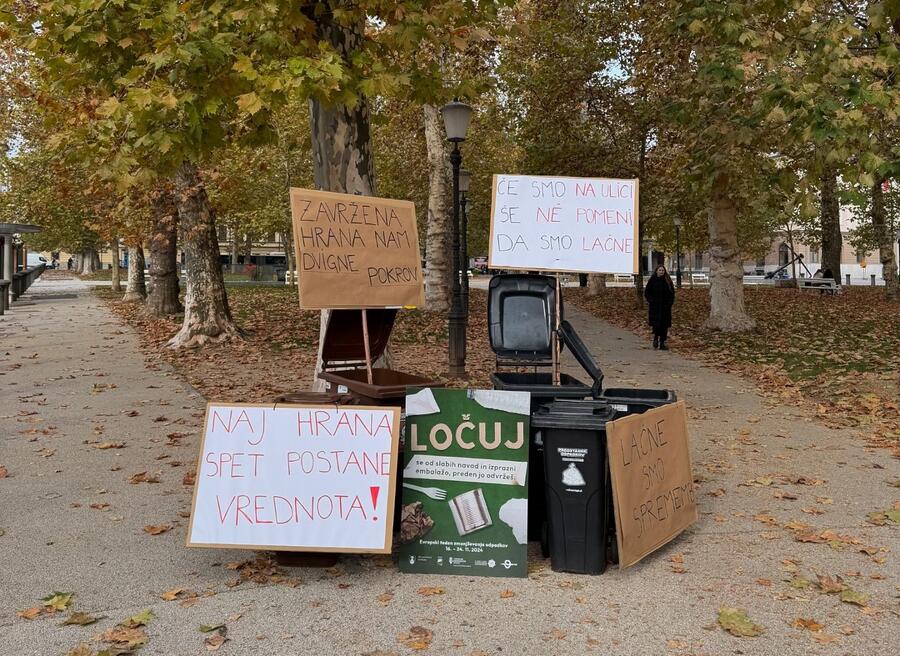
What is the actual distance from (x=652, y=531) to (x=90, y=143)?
653cm

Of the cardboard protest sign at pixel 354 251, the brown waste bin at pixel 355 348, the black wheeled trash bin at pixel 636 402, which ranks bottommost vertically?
the black wheeled trash bin at pixel 636 402

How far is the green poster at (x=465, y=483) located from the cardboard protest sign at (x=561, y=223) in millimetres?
1711

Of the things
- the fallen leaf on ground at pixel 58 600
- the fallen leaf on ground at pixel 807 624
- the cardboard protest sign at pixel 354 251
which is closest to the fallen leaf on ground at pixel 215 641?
the fallen leaf on ground at pixel 58 600

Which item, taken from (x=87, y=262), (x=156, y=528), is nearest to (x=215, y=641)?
(x=156, y=528)

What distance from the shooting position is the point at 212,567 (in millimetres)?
4746

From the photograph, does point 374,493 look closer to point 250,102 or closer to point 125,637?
point 125,637

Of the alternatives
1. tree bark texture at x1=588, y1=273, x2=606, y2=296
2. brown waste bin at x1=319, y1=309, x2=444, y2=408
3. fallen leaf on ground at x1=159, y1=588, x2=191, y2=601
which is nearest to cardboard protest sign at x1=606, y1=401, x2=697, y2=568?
brown waste bin at x1=319, y1=309, x2=444, y2=408

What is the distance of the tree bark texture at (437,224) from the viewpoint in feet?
78.4

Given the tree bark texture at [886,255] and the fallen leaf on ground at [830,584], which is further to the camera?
the tree bark texture at [886,255]

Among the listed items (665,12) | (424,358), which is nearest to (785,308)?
(665,12)

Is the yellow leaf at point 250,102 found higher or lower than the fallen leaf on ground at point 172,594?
higher

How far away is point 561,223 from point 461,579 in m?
2.76

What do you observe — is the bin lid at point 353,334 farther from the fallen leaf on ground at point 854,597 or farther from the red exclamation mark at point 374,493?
the fallen leaf on ground at point 854,597

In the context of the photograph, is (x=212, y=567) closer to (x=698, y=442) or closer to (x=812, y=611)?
(x=812, y=611)
